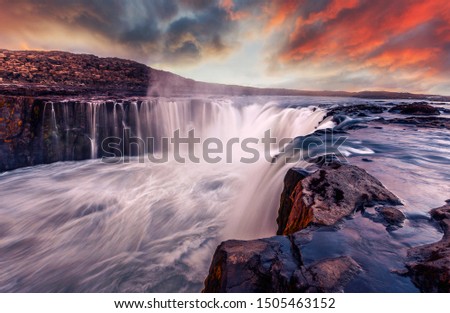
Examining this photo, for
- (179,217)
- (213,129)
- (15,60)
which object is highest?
(15,60)

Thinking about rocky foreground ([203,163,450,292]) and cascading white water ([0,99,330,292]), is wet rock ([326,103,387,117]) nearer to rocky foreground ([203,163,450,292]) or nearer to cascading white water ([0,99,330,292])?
cascading white water ([0,99,330,292])

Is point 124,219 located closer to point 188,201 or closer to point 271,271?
point 188,201

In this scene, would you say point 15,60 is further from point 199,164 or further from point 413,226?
point 413,226

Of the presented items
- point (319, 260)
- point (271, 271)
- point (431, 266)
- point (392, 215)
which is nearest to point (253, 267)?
point (271, 271)

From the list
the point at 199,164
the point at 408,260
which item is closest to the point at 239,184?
the point at 199,164

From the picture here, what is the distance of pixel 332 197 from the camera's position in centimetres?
261

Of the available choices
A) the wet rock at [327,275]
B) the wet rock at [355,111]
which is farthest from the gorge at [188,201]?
the wet rock at [355,111]

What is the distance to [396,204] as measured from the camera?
271 cm

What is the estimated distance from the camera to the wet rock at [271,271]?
1.51 metres

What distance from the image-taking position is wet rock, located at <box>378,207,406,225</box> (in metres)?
2.36

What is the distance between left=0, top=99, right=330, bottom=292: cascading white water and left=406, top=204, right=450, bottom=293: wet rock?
230cm

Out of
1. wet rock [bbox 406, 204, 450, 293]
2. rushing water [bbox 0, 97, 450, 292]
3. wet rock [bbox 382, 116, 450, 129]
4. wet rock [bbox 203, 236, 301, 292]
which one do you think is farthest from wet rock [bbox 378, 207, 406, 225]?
wet rock [bbox 382, 116, 450, 129]
